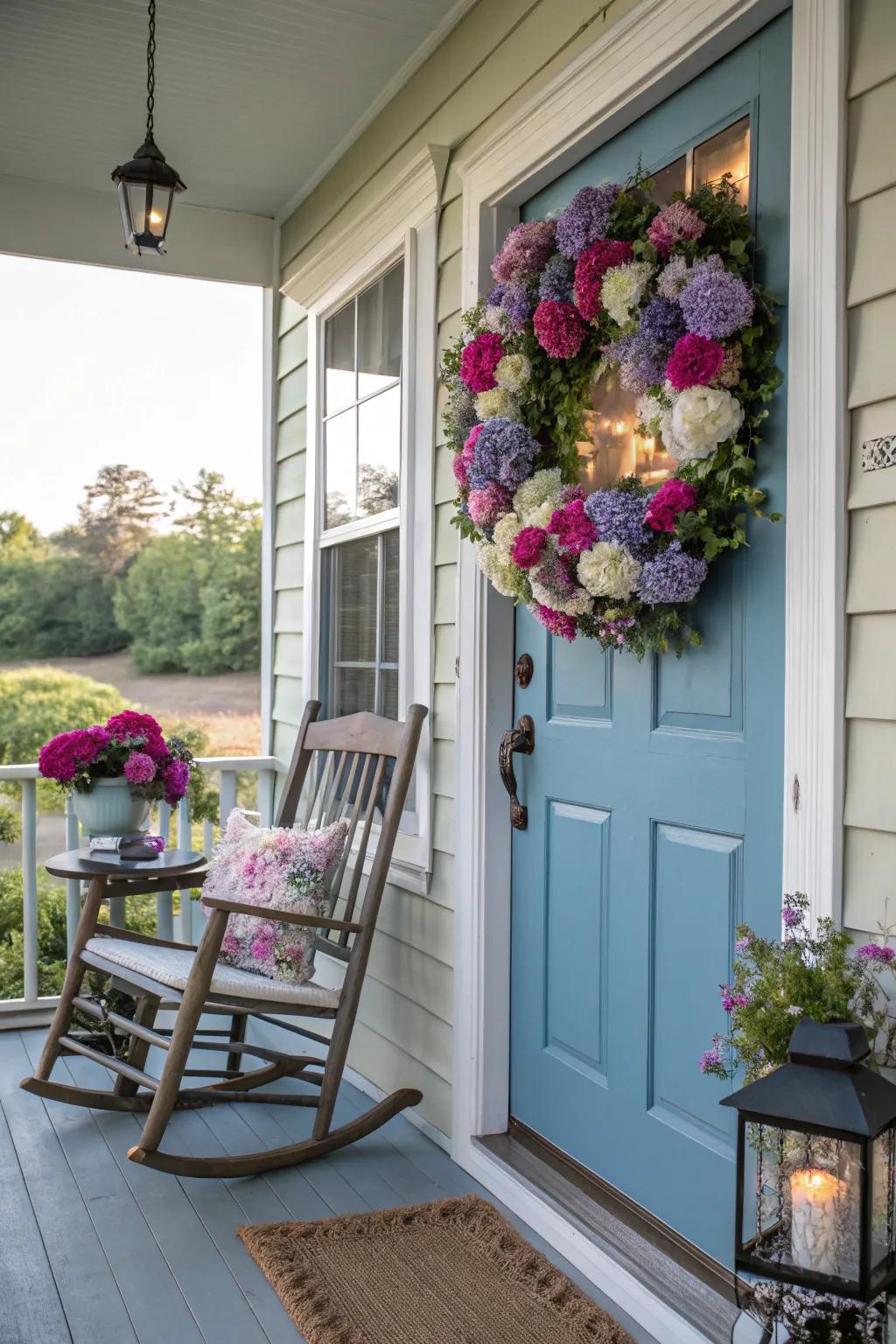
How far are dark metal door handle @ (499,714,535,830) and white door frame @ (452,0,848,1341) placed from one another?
0.07m

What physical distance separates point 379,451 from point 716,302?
1755mm

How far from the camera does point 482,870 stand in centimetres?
273

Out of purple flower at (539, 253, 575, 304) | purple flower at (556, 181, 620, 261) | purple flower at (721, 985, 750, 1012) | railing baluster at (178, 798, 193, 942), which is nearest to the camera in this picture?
purple flower at (721, 985, 750, 1012)

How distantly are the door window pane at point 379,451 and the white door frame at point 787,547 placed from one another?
61cm

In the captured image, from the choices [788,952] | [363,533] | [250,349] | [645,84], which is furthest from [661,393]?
[250,349]

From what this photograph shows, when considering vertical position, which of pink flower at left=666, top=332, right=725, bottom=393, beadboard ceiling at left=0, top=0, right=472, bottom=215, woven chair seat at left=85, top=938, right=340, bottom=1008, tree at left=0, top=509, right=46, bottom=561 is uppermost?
beadboard ceiling at left=0, top=0, right=472, bottom=215

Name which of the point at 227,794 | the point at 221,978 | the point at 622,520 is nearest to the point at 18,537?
the point at 227,794

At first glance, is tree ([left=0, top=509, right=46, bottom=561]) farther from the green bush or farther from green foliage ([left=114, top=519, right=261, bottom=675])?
green foliage ([left=114, top=519, right=261, bottom=675])

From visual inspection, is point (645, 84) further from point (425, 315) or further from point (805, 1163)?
point (805, 1163)

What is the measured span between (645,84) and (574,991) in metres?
1.81

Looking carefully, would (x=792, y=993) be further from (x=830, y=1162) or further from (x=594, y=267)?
(x=594, y=267)

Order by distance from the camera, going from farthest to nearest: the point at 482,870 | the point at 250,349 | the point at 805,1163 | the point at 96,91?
the point at 250,349 → the point at 96,91 → the point at 482,870 → the point at 805,1163

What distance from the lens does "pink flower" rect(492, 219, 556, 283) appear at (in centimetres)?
232

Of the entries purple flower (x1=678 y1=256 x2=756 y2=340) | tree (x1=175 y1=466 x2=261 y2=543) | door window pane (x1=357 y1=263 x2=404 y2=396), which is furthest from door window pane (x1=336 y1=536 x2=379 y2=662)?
tree (x1=175 y1=466 x2=261 y2=543)
